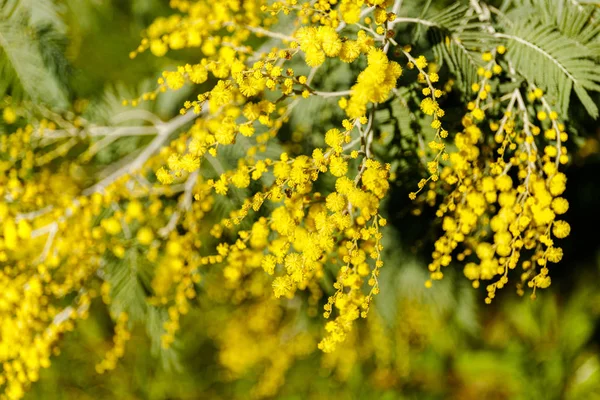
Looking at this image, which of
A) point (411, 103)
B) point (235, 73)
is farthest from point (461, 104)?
point (235, 73)

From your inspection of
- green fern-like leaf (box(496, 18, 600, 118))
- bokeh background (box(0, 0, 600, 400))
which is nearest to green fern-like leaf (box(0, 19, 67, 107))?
bokeh background (box(0, 0, 600, 400))

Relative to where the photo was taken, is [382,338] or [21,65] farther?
[382,338]

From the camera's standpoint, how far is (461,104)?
1312 millimetres

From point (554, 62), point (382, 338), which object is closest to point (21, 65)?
point (554, 62)

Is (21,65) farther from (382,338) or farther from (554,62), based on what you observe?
(382,338)

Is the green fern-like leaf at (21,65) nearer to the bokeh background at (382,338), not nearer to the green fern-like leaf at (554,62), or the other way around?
the bokeh background at (382,338)

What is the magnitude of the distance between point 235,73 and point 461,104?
0.73 metres

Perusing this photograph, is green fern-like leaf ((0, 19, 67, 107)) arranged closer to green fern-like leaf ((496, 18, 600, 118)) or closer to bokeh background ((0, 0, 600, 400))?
bokeh background ((0, 0, 600, 400))

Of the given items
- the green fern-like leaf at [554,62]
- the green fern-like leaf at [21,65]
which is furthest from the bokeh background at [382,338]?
the green fern-like leaf at [554,62]

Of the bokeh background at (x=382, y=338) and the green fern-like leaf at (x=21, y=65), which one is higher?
the green fern-like leaf at (x=21, y=65)

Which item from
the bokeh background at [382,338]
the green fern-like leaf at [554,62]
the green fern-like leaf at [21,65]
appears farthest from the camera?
the bokeh background at [382,338]

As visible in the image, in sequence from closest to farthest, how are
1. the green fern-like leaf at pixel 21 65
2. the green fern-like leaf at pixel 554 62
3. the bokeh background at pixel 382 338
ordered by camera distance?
the green fern-like leaf at pixel 554 62 → the green fern-like leaf at pixel 21 65 → the bokeh background at pixel 382 338

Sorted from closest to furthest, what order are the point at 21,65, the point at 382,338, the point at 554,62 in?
the point at 554,62 < the point at 21,65 < the point at 382,338

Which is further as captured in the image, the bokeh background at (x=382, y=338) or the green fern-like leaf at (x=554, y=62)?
the bokeh background at (x=382, y=338)
